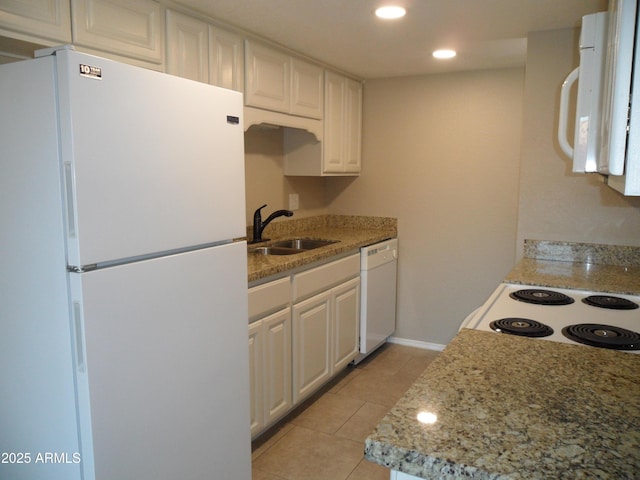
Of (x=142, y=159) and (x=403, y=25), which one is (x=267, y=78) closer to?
(x=403, y=25)

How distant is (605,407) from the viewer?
0.96 metres

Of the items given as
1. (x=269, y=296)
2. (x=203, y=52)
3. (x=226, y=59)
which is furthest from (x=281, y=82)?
(x=269, y=296)

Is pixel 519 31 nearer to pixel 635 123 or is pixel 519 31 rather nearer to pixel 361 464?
pixel 635 123

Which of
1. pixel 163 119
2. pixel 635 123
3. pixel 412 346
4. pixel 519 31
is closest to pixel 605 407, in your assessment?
pixel 635 123

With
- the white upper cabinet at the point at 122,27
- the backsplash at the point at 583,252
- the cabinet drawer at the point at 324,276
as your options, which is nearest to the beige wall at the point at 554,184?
the backsplash at the point at 583,252

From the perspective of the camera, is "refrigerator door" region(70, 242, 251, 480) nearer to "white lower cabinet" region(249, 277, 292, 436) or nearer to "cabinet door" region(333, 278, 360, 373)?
"white lower cabinet" region(249, 277, 292, 436)

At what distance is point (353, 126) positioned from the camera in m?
3.76

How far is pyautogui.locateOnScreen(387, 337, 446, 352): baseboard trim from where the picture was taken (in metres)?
3.88

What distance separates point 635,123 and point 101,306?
1242 mm

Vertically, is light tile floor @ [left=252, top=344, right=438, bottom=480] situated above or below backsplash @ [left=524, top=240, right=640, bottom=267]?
below

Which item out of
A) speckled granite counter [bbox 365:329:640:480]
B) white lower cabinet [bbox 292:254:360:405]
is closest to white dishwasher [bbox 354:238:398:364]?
white lower cabinet [bbox 292:254:360:405]

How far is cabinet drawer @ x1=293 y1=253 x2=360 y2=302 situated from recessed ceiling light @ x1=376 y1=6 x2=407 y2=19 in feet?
4.38

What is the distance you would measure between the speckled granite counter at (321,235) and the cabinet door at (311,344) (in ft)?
0.86

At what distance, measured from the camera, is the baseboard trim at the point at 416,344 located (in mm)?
3884
